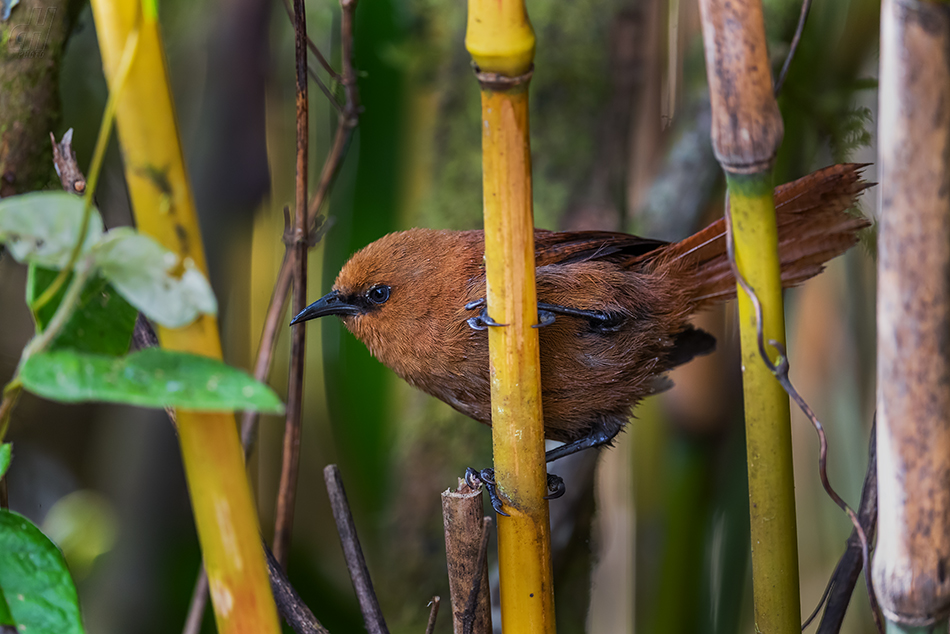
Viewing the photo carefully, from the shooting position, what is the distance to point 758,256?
0.84 m

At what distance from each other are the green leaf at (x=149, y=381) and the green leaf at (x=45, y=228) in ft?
0.24

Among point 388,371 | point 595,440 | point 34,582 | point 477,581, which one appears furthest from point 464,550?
point 388,371

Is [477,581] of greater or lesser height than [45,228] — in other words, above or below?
below

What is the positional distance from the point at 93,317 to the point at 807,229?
1261mm

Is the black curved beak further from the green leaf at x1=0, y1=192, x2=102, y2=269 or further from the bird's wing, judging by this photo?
the green leaf at x1=0, y1=192, x2=102, y2=269

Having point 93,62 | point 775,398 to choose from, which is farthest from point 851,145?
point 93,62

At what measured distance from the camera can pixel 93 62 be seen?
215 centimetres

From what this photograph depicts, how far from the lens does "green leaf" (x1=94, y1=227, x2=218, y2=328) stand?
573 mm

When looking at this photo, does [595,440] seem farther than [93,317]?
Yes

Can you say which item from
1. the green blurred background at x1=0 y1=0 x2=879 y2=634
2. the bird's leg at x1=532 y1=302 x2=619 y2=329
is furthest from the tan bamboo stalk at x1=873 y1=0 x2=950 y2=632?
the green blurred background at x1=0 y1=0 x2=879 y2=634

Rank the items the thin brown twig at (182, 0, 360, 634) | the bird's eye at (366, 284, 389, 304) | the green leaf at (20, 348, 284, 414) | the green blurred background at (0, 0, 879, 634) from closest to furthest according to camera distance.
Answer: the green leaf at (20, 348, 284, 414)
the thin brown twig at (182, 0, 360, 634)
the bird's eye at (366, 284, 389, 304)
the green blurred background at (0, 0, 879, 634)

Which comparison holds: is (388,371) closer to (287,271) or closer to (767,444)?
(287,271)

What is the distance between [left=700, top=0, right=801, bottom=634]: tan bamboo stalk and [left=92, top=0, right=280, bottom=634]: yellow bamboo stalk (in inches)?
19.4

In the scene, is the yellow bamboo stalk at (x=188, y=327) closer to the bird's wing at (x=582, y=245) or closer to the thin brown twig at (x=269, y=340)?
the thin brown twig at (x=269, y=340)
